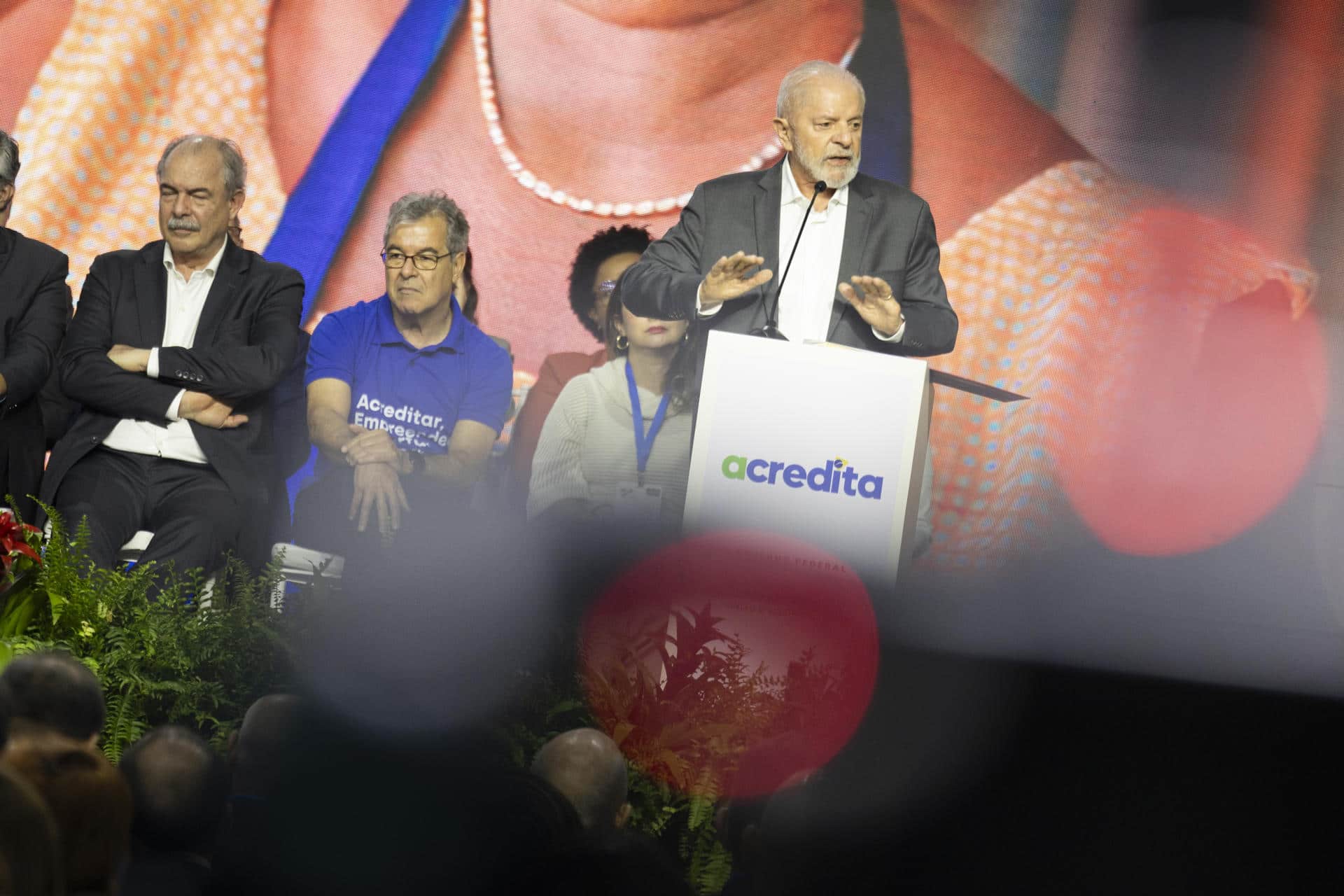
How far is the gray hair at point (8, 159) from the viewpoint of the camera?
4.42m

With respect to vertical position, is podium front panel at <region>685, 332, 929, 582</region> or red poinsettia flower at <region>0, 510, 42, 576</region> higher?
podium front panel at <region>685, 332, 929, 582</region>

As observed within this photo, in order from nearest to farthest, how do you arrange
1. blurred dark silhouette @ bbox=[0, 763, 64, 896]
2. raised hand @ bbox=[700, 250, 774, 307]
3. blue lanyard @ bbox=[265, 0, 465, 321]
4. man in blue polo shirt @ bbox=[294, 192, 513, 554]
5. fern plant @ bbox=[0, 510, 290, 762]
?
blurred dark silhouette @ bbox=[0, 763, 64, 896] < fern plant @ bbox=[0, 510, 290, 762] < raised hand @ bbox=[700, 250, 774, 307] < man in blue polo shirt @ bbox=[294, 192, 513, 554] < blue lanyard @ bbox=[265, 0, 465, 321]

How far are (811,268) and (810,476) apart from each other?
0.97 metres

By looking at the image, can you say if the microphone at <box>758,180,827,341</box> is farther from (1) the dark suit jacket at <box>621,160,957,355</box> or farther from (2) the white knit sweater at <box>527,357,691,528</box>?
(2) the white knit sweater at <box>527,357,691,528</box>

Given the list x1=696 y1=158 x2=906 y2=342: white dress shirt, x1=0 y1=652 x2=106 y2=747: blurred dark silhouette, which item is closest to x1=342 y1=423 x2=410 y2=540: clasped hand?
x1=696 y1=158 x2=906 y2=342: white dress shirt

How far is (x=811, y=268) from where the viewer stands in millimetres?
4297

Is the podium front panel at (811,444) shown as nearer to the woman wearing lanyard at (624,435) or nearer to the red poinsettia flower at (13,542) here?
Result: the woman wearing lanyard at (624,435)

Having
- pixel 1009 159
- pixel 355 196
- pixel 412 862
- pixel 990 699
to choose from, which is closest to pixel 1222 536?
pixel 1009 159

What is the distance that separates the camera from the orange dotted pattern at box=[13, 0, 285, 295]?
18.1 feet

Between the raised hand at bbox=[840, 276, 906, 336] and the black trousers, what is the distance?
1900 millimetres

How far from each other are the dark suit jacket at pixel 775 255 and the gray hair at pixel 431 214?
0.68 meters

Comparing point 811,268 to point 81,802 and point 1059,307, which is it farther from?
point 81,802

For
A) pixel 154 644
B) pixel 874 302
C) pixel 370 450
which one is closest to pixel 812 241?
pixel 874 302

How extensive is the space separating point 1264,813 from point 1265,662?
0.77 metres
